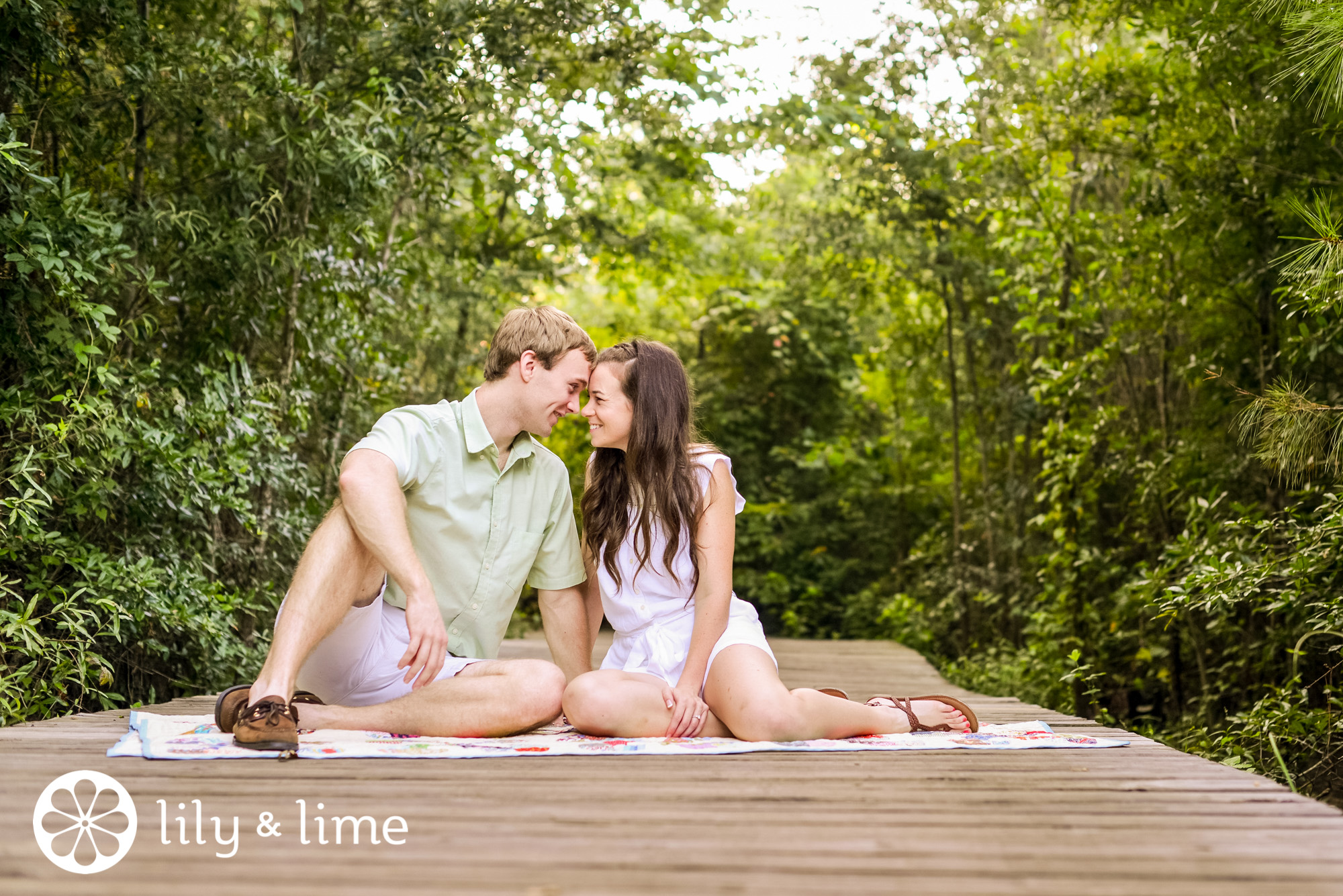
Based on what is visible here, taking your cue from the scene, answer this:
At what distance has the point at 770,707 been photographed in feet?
7.59

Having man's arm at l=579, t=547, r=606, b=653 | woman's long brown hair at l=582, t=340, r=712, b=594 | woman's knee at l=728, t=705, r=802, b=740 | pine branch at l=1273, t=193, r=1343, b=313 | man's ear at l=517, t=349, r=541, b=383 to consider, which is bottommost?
woman's knee at l=728, t=705, r=802, b=740

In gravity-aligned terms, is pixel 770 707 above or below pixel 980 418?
below

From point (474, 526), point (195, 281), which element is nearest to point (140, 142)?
point (195, 281)

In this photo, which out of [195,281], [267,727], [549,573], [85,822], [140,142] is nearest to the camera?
[85,822]

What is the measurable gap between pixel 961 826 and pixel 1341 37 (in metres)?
2.31

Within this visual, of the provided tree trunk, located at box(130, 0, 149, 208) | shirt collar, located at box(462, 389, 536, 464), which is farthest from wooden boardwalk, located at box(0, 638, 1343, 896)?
tree trunk, located at box(130, 0, 149, 208)

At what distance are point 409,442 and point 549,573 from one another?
1.69 feet

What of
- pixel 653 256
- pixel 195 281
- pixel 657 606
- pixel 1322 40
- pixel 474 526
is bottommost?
pixel 657 606

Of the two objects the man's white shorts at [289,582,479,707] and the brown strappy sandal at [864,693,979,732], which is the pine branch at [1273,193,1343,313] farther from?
the man's white shorts at [289,582,479,707]

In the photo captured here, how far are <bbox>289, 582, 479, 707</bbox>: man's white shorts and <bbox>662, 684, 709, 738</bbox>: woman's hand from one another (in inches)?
19.7

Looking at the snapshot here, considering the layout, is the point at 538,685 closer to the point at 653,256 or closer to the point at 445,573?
the point at 445,573

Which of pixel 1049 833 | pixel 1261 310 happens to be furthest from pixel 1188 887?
pixel 1261 310

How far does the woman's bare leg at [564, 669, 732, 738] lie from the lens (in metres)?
2.37

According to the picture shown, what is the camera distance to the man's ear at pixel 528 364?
8.81ft
